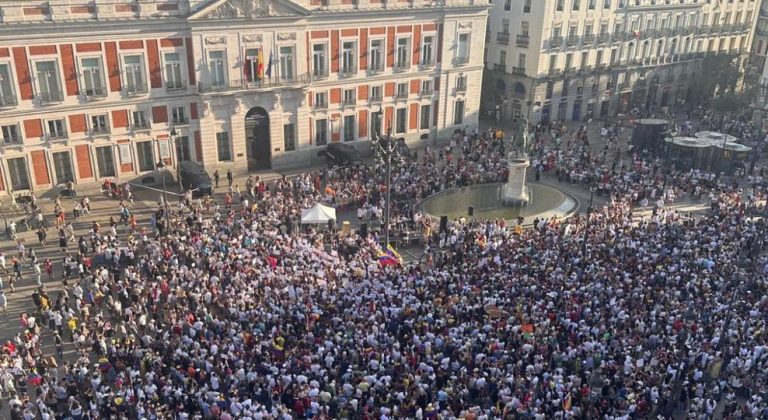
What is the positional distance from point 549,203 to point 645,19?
35.1 metres

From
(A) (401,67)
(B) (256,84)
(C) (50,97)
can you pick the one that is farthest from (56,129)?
(A) (401,67)

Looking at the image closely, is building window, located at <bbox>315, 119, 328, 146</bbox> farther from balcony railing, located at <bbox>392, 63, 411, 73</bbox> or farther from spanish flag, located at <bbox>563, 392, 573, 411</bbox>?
spanish flag, located at <bbox>563, 392, 573, 411</bbox>

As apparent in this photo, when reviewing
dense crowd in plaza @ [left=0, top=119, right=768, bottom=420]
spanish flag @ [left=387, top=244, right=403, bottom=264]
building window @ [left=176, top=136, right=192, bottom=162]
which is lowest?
spanish flag @ [left=387, top=244, right=403, bottom=264]

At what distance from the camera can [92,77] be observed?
42.2m

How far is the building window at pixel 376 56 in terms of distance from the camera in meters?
51.8

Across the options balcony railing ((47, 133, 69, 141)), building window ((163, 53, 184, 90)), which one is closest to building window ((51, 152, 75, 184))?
balcony railing ((47, 133, 69, 141))

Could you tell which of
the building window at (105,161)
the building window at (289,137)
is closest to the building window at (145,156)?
the building window at (105,161)

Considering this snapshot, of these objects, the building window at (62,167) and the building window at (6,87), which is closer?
the building window at (6,87)

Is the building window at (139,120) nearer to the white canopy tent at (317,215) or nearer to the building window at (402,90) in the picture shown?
the white canopy tent at (317,215)

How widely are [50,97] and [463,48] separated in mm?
31220

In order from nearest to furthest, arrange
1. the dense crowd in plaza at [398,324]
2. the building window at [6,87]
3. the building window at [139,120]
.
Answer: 1. the dense crowd in plaza at [398,324]
2. the building window at [6,87]
3. the building window at [139,120]

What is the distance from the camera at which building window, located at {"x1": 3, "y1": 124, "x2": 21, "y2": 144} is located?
40562mm

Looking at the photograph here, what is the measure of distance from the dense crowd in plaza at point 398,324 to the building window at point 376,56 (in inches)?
675

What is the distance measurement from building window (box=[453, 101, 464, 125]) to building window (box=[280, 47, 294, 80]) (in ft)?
51.3
